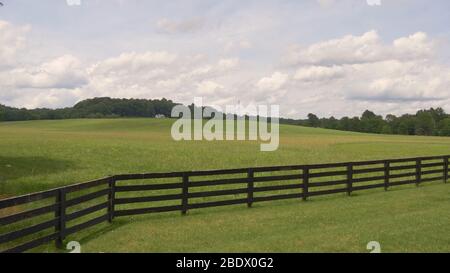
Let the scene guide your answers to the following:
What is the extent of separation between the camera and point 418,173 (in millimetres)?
22016

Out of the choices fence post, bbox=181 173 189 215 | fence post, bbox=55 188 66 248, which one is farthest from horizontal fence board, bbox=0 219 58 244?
fence post, bbox=181 173 189 215

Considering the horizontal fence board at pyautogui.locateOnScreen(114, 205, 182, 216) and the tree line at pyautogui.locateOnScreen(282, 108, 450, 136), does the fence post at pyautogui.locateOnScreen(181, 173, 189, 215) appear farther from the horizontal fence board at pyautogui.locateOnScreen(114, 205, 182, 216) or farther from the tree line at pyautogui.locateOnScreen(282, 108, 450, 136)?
the tree line at pyautogui.locateOnScreen(282, 108, 450, 136)

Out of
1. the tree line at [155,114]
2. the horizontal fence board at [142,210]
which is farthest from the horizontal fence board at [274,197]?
the tree line at [155,114]

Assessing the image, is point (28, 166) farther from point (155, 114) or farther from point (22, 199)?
point (155, 114)

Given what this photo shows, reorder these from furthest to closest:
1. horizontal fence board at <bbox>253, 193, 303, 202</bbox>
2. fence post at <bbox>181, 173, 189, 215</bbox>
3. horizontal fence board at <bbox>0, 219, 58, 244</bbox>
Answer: horizontal fence board at <bbox>253, 193, 303, 202</bbox>, fence post at <bbox>181, 173, 189, 215</bbox>, horizontal fence board at <bbox>0, 219, 58, 244</bbox>

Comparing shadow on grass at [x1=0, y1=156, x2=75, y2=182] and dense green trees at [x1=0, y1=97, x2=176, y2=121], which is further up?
dense green trees at [x1=0, y1=97, x2=176, y2=121]

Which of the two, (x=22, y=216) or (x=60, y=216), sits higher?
(x=22, y=216)

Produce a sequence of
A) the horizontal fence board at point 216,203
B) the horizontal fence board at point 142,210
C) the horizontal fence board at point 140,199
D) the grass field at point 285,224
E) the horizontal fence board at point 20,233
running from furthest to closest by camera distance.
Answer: the horizontal fence board at point 216,203
the horizontal fence board at point 142,210
the horizontal fence board at point 140,199
the grass field at point 285,224
the horizontal fence board at point 20,233

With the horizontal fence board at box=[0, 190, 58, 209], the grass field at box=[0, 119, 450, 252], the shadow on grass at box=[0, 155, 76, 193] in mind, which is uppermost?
the horizontal fence board at box=[0, 190, 58, 209]

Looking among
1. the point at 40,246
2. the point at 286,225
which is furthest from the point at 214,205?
the point at 40,246

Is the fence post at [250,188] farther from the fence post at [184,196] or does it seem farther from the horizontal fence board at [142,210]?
the horizontal fence board at [142,210]

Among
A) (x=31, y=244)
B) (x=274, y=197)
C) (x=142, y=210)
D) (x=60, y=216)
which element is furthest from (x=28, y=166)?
(x=31, y=244)
